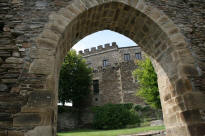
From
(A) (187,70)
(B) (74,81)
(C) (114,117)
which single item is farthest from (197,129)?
(B) (74,81)

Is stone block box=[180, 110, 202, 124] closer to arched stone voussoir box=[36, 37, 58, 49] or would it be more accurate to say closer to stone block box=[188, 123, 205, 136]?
stone block box=[188, 123, 205, 136]

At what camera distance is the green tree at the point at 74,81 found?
665 inches

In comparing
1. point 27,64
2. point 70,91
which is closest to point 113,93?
point 70,91

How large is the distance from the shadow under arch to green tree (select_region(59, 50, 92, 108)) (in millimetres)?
12825

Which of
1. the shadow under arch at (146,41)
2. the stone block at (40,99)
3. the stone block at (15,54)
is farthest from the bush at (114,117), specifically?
the stone block at (15,54)

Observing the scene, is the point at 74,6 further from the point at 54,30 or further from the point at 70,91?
the point at 70,91

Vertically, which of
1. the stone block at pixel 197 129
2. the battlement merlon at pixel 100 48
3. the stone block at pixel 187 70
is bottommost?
the stone block at pixel 197 129

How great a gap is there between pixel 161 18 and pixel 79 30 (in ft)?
7.08

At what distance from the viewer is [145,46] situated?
16.3 ft

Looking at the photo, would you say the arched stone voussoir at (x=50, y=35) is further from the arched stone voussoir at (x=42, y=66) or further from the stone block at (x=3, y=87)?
the stone block at (x=3, y=87)

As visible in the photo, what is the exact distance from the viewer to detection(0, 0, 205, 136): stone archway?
9.86 feet

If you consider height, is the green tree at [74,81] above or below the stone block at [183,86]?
above

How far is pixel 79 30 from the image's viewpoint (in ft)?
14.9

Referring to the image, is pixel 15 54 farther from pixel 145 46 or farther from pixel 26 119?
pixel 145 46
